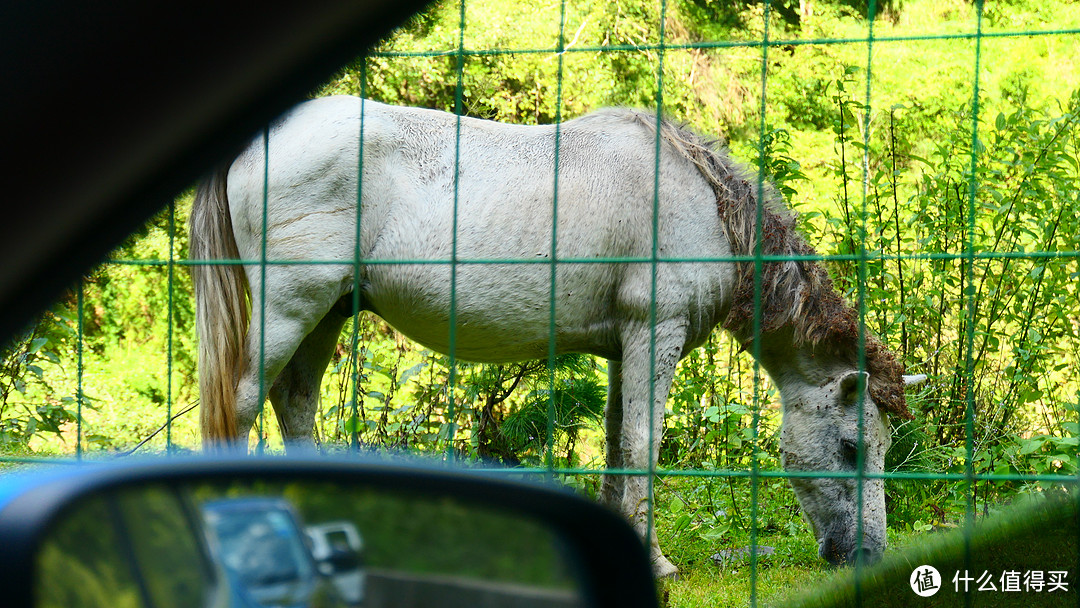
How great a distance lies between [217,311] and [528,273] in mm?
1246

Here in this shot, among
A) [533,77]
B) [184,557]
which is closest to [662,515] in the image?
[184,557]

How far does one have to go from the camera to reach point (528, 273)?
3.83m

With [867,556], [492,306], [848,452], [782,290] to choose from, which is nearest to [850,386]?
[848,452]

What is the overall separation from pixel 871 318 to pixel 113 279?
23.7 ft

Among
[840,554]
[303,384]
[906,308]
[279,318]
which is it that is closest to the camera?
[279,318]

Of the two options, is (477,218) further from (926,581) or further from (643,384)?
(926,581)

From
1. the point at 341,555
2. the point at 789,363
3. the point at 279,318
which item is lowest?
the point at 341,555

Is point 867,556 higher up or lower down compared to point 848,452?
lower down

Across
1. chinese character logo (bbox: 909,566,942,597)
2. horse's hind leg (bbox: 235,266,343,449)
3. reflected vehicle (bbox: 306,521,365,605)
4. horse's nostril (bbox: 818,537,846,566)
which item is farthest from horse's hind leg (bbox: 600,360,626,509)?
reflected vehicle (bbox: 306,521,365,605)

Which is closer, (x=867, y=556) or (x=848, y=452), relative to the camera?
(x=867, y=556)

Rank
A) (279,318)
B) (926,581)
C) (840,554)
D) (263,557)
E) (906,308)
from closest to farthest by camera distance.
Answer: (263,557)
(926,581)
(279,318)
(840,554)
(906,308)

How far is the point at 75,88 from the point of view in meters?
1.22

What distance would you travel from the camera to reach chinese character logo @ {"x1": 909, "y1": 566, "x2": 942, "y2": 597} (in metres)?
2.95

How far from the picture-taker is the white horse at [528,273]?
368 cm
